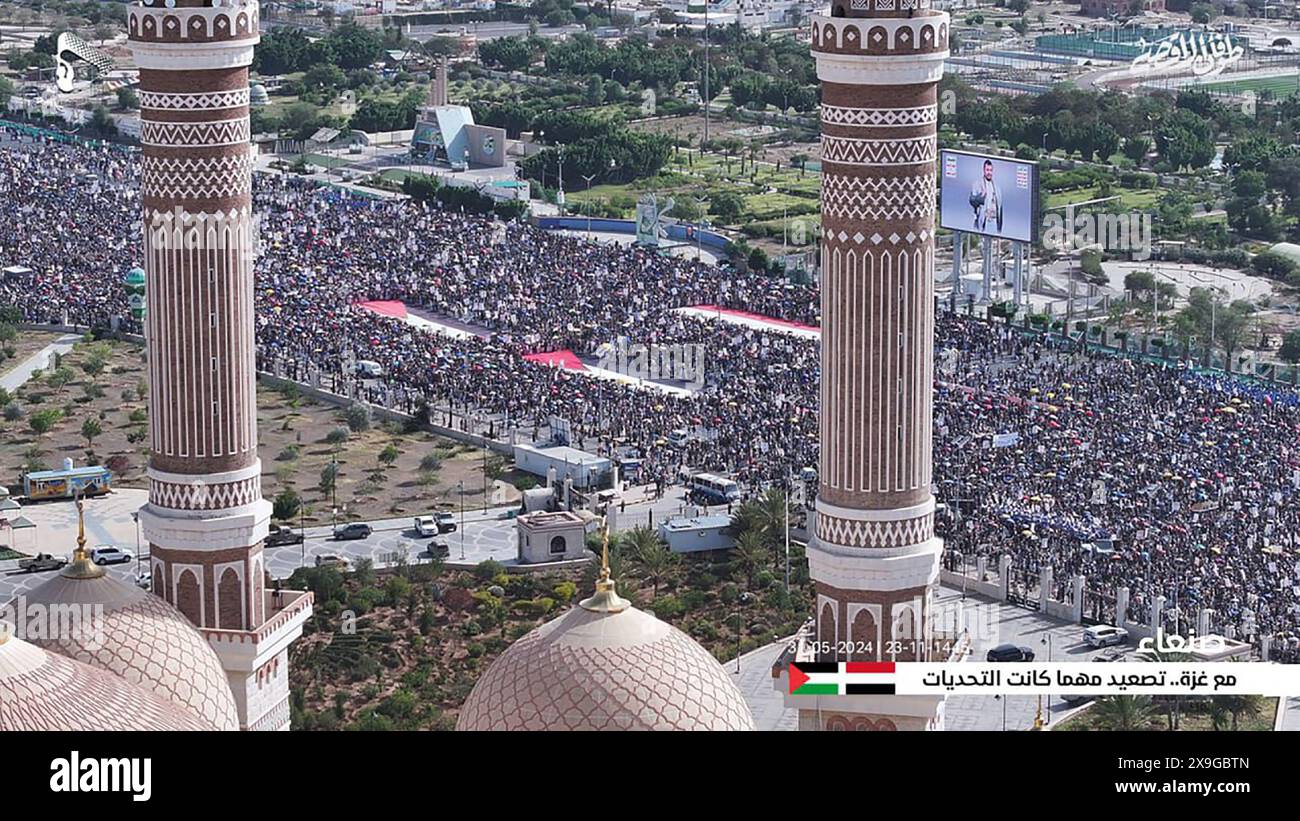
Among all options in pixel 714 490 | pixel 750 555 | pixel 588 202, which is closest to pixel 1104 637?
pixel 750 555

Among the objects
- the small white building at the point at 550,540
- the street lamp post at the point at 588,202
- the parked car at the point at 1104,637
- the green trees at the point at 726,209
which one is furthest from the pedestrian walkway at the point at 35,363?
the parked car at the point at 1104,637

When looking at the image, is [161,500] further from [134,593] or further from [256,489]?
A: [134,593]

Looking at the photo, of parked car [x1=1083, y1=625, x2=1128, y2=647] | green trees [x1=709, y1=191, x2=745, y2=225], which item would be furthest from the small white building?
green trees [x1=709, y1=191, x2=745, y2=225]

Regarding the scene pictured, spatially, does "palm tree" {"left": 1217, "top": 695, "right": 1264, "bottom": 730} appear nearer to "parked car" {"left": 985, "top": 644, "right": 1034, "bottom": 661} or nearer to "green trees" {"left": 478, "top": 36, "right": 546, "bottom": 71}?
"parked car" {"left": 985, "top": 644, "right": 1034, "bottom": 661}

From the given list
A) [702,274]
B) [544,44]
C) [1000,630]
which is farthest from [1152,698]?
[544,44]

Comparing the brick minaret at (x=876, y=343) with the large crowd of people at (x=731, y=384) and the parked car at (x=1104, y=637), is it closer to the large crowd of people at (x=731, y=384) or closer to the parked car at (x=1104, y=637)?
the parked car at (x=1104, y=637)

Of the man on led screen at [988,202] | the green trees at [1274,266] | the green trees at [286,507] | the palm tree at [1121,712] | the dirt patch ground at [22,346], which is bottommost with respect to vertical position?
the palm tree at [1121,712]
